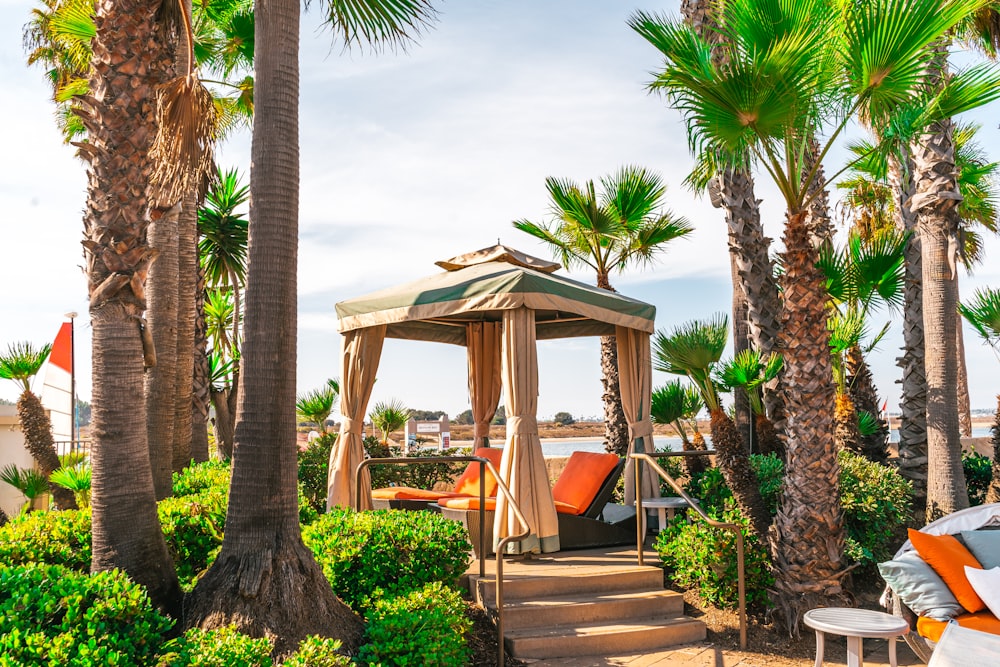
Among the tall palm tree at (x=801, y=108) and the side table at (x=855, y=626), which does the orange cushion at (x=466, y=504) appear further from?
the side table at (x=855, y=626)

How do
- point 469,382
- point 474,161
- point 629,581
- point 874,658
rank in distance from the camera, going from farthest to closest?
point 469,382 < point 474,161 < point 629,581 < point 874,658

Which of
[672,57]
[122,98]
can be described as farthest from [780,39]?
[122,98]

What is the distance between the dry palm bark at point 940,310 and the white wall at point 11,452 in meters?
14.6

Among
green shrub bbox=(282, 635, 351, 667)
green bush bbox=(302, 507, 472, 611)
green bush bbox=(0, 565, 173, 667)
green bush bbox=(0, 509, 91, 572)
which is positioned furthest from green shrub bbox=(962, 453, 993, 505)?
green bush bbox=(0, 509, 91, 572)

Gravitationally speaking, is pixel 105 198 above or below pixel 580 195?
below

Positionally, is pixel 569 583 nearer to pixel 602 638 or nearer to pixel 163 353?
pixel 602 638

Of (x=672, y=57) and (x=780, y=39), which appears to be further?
(x=672, y=57)

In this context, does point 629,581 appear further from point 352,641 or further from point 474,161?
point 474,161

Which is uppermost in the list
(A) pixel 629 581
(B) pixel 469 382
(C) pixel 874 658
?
(B) pixel 469 382

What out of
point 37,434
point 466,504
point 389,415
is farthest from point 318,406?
point 466,504

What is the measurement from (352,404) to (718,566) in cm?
388

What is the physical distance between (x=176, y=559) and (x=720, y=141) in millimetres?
5449

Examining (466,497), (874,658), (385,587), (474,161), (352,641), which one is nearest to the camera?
(352,641)

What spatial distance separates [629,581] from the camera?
614 cm
